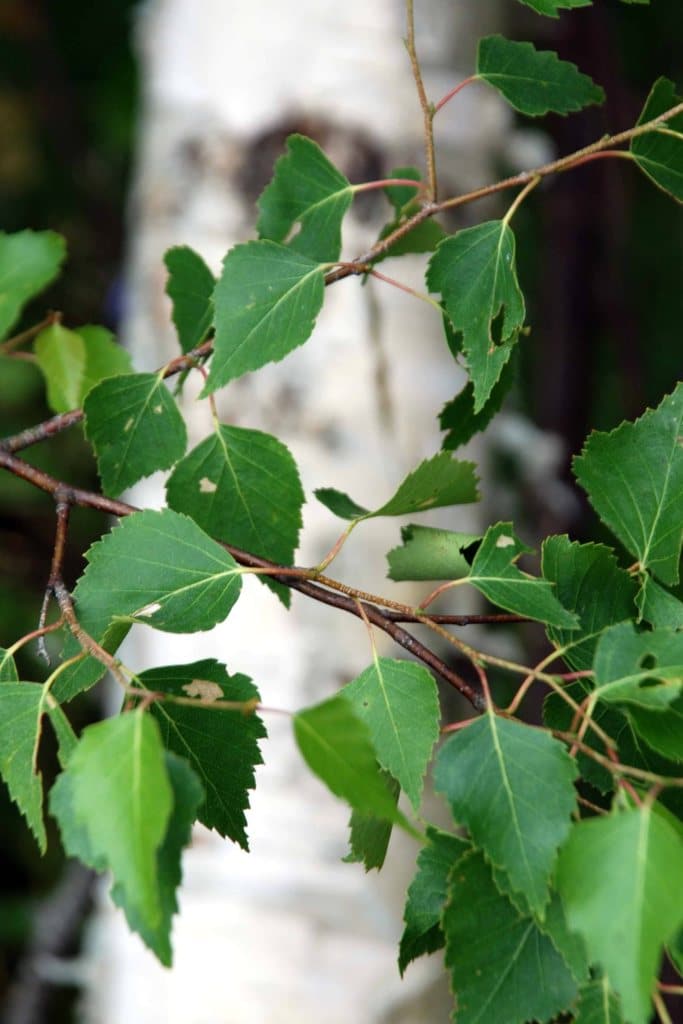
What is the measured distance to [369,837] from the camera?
0.94 ft

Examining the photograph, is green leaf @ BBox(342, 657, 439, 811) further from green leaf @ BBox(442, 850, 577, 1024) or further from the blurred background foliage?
the blurred background foliage

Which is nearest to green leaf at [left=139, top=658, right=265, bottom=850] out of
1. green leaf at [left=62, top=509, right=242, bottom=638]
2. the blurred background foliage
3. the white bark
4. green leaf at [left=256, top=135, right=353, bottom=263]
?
green leaf at [left=62, top=509, right=242, bottom=638]

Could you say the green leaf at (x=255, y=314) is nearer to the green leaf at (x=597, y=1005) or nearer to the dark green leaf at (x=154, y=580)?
the dark green leaf at (x=154, y=580)

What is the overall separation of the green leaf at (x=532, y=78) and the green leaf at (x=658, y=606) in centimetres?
15

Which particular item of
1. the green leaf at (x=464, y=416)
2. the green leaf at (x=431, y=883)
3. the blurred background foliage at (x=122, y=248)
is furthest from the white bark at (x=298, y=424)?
the green leaf at (x=431, y=883)

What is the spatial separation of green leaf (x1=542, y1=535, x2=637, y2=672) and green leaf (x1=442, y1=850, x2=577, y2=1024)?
0.23 feet

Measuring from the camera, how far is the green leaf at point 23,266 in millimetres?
458

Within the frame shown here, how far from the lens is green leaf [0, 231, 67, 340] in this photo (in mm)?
458

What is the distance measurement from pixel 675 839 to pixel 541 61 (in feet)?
0.79

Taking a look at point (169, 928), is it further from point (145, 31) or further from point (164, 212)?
point (145, 31)

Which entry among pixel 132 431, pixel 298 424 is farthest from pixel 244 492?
pixel 298 424

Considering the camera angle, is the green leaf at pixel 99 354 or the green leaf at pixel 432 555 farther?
the green leaf at pixel 99 354

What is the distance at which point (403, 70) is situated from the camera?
80 centimetres

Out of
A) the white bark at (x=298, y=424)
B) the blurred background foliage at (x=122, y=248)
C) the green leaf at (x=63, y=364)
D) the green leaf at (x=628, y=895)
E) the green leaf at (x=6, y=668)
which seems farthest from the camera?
the blurred background foliage at (x=122, y=248)
